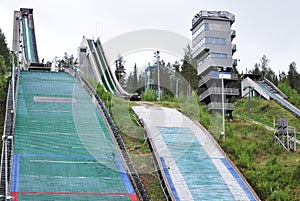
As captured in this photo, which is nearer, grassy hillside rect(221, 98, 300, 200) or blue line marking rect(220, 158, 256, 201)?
blue line marking rect(220, 158, 256, 201)

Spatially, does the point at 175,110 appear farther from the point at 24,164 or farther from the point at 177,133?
the point at 24,164

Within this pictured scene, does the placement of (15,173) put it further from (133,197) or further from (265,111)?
(265,111)

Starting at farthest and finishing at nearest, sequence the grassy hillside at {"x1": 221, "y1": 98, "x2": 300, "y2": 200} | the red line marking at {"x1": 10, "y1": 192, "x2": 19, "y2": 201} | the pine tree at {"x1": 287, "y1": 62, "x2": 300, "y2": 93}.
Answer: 1. the pine tree at {"x1": 287, "y1": 62, "x2": 300, "y2": 93}
2. the grassy hillside at {"x1": 221, "y1": 98, "x2": 300, "y2": 200}
3. the red line marking at {"x1": 10, "y1": 192, "x2": 19, "y2": 201}

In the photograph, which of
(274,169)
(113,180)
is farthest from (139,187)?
(274,169)

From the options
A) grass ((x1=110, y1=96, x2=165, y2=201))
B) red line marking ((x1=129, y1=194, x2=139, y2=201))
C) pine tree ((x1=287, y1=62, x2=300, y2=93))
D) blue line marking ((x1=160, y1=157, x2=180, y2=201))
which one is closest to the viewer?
red line marking ((x1=129, y1=194, x2=139, y2=201))

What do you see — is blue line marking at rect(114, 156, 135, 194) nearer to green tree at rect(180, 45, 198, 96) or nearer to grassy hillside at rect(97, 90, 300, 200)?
grassy hillside at rect(97, 90, 300, 200)

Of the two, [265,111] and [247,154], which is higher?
A: [265,111]

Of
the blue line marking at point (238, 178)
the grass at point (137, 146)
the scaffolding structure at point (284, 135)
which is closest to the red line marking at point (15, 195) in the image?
the grass at point (137, 146)

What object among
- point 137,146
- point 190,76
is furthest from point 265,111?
point 190,76

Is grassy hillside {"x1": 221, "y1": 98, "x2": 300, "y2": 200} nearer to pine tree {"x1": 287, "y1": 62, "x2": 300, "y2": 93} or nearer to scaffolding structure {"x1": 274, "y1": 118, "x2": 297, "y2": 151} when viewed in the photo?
scaffolding structure {"x1": 274, "y1": 118, "x2": 297, "y2": 151}

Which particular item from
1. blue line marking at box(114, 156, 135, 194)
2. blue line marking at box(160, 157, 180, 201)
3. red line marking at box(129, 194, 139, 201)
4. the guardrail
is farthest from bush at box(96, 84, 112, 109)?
red line marking at box(129, 194, 139, 201)

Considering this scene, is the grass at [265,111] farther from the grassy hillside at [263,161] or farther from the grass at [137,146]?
the grass at [137,146]

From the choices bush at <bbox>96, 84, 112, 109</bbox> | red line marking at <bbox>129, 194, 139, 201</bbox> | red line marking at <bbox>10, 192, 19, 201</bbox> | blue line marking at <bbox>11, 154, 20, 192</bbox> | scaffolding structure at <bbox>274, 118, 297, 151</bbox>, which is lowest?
red line marking at <bbox>129, 194, 139, 201</bbox>

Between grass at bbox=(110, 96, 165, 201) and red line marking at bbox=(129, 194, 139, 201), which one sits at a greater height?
grass at bbox=(110, 96, 165, 201)
